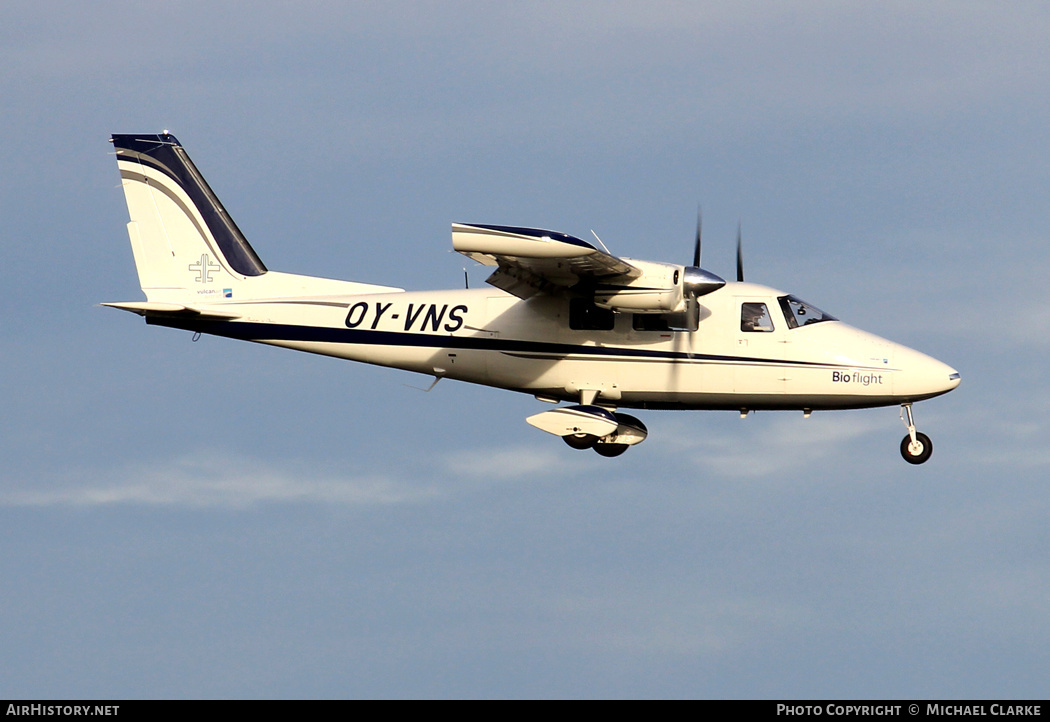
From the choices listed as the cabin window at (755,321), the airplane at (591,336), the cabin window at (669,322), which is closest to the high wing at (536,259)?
the airplane at (591,336)

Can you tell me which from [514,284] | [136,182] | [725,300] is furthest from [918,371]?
[136,182]

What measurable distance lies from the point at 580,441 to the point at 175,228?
8800 mm

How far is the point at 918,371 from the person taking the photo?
24.8 meters

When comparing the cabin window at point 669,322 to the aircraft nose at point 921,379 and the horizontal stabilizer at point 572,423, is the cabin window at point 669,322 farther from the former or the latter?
the aircraft nose at point 921,379

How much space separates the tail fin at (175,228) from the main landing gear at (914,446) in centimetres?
1237

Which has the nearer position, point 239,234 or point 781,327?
point 781,327

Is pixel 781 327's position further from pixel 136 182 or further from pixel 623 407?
pixel 136 182

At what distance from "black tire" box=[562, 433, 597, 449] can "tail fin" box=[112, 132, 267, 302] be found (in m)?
6.74

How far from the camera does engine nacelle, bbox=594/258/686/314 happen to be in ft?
78.3

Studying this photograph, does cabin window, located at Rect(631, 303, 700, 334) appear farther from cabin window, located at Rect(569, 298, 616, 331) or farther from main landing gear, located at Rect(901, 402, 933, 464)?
main landing gear, located at Rect(901, 402, 933, 464)

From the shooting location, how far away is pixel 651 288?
78.5 ft

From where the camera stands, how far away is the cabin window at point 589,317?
25.1 m

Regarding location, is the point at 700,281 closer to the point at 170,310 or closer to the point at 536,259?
the point at 536,259
